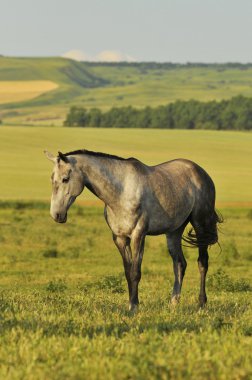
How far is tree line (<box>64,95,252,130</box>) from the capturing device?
5645 inches

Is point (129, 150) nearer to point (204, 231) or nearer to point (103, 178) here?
point (204, 231)

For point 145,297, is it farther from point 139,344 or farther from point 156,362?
point 156,362

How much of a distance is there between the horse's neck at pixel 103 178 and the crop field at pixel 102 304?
4.96 ft

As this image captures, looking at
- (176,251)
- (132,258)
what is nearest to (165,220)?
(132,258)

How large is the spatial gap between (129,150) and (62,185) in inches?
3609

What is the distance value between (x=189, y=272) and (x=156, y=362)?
20.8 meters

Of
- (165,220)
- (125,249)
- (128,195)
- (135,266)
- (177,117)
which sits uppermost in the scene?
(128,195)

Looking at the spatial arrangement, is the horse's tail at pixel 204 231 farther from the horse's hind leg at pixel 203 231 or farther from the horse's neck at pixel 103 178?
the horse's neck at pixel 103 178

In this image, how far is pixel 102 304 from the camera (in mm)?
12008

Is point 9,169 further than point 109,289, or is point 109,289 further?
point 9,169

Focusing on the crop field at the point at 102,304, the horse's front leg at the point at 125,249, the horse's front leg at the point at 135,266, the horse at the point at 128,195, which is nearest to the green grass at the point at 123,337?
the crop field at the point at 102,304

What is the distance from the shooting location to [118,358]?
275 inches

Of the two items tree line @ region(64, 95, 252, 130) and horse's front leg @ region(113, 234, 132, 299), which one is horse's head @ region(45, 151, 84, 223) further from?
tree line @ region(64, 95, 252, 130)

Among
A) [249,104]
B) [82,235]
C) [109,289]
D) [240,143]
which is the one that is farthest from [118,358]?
[249,104]
